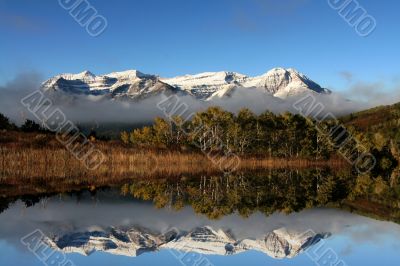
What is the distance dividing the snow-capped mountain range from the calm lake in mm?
31

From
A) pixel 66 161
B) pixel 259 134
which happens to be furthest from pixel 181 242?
pixel 259 134

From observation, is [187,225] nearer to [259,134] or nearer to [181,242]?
[181,242]

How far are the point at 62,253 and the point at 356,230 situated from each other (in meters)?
10.5

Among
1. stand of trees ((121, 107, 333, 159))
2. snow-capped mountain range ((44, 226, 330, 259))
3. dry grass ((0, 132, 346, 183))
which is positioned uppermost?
stand of trees ((121, 107, 333, 159))

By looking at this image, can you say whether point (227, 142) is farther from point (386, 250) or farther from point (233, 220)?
point (386, 250)

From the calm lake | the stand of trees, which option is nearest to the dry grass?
the calm lake

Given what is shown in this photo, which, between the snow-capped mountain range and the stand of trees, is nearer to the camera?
the snow-capped mountain range

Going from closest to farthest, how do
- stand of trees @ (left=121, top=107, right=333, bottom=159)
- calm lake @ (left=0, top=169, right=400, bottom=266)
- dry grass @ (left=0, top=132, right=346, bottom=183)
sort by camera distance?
1. calm lake @ (left=0, top=169, right=400, bottom=266)
2. dry grass @ (left=0, top=132, right=346, bottom=183)
3. stand of trees @ (left=121, top=107, right=333, bottom=159)

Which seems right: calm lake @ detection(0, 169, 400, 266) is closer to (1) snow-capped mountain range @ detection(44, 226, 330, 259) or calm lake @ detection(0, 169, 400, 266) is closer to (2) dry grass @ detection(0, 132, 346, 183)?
(1) snow-capped mountain range @ detection(44, 226, 330, 259)

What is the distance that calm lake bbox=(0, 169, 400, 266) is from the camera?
47.7 feet

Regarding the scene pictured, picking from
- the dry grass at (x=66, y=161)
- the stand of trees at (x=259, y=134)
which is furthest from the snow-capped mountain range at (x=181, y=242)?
the stand of trees at (x=259, y=134)

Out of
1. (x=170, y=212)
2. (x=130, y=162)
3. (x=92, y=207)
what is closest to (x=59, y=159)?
(x=130, y=162)

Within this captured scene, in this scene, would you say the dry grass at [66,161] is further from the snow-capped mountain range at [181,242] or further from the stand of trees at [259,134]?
the stand of trees at [259,134]

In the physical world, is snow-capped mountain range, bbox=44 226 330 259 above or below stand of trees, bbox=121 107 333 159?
below
